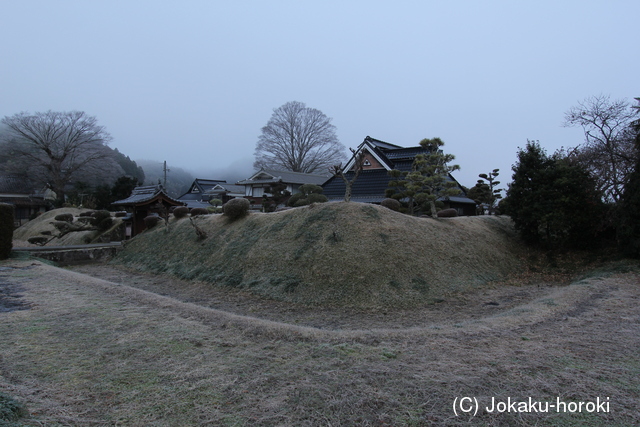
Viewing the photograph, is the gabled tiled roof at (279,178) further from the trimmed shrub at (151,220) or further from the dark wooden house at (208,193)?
the trimmed shrub at (151,220)

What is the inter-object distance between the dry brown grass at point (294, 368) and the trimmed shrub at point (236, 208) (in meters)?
7.85

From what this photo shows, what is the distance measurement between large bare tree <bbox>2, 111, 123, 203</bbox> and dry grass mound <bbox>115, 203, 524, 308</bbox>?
30.0 meters

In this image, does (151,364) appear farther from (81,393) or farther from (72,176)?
(72,176)

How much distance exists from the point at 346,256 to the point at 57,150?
39.8m

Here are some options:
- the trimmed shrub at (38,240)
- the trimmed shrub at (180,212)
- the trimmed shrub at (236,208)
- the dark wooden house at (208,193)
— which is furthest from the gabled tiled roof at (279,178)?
the trimmed shrub at (38,240)

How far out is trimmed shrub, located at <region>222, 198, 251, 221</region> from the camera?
45.7ft

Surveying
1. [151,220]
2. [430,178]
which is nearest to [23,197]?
[151,220]

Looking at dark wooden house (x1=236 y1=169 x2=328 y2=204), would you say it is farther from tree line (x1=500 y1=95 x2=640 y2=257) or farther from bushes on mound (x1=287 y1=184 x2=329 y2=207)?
tree line (x1=500 y1=95 x2=640 y2=257)

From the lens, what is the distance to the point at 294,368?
3.74m

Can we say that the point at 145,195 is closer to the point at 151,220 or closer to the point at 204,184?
the point at 151,220

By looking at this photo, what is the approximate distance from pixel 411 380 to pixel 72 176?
43654 millimetres

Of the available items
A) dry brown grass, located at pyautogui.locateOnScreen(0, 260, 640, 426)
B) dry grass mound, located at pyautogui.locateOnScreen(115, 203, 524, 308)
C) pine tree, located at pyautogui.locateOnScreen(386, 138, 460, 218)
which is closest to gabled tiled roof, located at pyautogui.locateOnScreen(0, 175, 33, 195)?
dry grass mound, located at pyautogui.locateOnScreen(115, 203, 524, 308)

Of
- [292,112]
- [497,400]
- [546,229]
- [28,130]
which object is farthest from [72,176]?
[497,400]

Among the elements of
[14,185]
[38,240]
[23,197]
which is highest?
[14,185]
